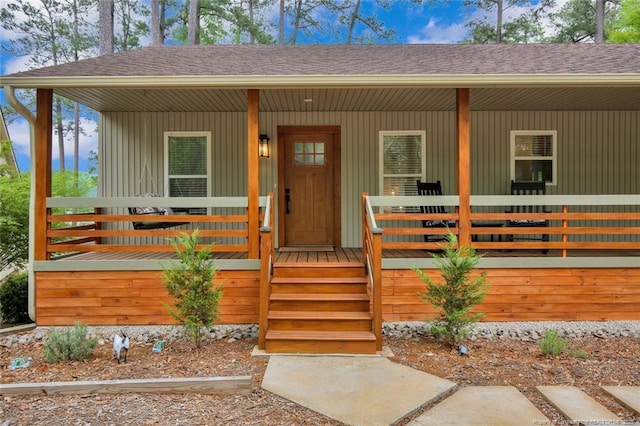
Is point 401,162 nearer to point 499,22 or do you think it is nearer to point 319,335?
point 319,335

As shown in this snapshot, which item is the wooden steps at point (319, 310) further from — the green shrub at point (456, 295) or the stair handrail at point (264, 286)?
the green shrub at point (456, 295)

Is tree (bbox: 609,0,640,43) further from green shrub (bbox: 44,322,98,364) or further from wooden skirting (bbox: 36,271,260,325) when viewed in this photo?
green shrub (bbox: 44,322,98,364)

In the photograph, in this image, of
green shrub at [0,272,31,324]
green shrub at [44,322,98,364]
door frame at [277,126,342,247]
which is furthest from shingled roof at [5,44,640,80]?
green shrub at [44,322,98,364]

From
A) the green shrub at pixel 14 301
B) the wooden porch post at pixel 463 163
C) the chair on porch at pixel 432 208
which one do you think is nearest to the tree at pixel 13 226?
the green shrub at pixel 14 301

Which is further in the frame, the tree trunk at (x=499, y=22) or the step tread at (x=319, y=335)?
the tree trunk at (x=499, y=22)

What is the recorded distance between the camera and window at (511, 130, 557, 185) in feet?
22.8

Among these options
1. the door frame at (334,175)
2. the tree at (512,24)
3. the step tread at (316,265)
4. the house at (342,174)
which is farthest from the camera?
the tree at (512,24)

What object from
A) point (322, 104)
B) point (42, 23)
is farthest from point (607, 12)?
point (42, 23)

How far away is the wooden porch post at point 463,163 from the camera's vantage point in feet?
15.9

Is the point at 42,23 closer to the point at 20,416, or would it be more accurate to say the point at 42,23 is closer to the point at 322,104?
the point at 322,104

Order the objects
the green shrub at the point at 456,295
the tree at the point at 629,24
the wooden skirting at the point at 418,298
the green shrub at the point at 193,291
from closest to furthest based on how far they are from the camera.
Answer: the green shrub at the point at 193,291, the green shrub at the point at 456,295, the wooden skirting at the point at 418,298, the tree at the point at 629,24

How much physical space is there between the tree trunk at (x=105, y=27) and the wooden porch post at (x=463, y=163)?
10.4 metres

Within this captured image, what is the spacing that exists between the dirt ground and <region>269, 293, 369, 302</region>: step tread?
0.54 m

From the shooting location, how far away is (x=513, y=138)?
6.95 metres
